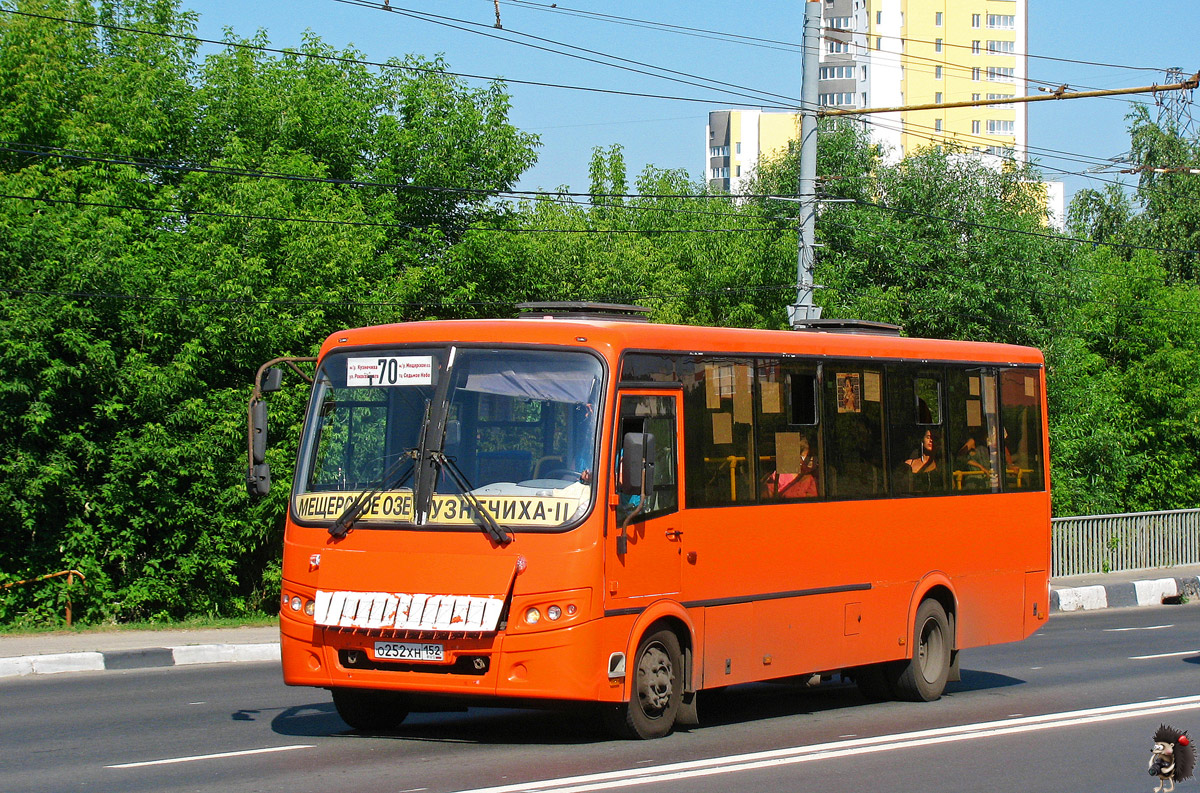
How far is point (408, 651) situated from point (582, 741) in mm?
1369

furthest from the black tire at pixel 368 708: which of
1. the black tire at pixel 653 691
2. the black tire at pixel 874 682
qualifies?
the black tire at pixel 874 682

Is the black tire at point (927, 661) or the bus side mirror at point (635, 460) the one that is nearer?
the bus side mirror at point (635, 460)

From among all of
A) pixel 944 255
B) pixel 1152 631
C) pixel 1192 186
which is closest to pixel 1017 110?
pixel 1192 186

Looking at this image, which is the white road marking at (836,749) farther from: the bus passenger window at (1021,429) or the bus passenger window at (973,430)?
the bus passenger window at (1021,429)

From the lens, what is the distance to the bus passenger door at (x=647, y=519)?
8.92m

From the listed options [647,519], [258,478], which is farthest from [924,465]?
[258,478]

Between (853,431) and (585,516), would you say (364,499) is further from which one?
(853,431)

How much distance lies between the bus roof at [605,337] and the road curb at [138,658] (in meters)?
6.02

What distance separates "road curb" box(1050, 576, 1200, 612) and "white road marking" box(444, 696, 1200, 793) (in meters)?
12.0

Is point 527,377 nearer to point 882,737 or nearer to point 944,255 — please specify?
point 882,737

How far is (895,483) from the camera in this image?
11953mm

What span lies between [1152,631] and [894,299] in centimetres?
1301

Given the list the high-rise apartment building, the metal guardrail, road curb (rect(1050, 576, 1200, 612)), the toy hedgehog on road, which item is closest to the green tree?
road curb (rect(1050, 576, 1200, 612))

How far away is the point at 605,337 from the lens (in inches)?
362
